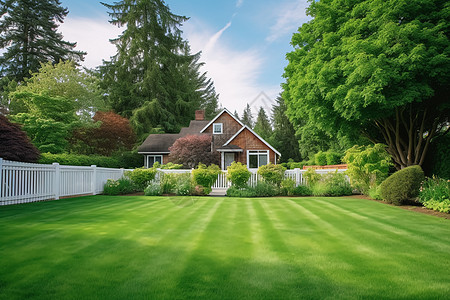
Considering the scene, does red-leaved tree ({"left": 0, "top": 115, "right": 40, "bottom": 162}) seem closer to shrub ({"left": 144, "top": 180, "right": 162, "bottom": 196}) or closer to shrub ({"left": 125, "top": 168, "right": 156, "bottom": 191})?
shrub ({"left": 125, "top": 168, "right": 156, "bottom": 191})

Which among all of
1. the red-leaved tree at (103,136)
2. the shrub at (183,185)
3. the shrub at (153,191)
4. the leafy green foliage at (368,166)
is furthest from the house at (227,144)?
the leafy green foliage at (368,166)

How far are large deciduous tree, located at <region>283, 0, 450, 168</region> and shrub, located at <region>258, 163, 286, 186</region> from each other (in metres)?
2.86

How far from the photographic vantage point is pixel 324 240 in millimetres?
4145

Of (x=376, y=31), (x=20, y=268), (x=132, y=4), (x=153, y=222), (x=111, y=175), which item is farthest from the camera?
(x=132, y=4)

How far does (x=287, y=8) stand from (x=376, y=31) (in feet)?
15.1

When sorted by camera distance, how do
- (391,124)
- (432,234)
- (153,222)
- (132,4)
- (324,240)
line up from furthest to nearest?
1. (132,4)
2. (391,124)
3. (153,222)
4. (432,234)
5. (324,240)

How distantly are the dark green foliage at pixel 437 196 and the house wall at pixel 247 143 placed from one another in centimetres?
1366

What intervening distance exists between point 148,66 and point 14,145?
28002 millimetres

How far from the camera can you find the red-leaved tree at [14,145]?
30.5 ft

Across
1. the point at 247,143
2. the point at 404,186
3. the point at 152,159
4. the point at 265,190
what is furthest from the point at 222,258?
the point at 152,159

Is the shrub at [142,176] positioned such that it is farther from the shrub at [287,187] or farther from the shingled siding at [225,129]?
the shingled siding at [225,129]

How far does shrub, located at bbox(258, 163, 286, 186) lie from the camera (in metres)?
12.1

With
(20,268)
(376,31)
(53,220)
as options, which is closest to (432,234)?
(20,268)

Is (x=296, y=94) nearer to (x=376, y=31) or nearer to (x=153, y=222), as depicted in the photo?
(x=376, y=31)
